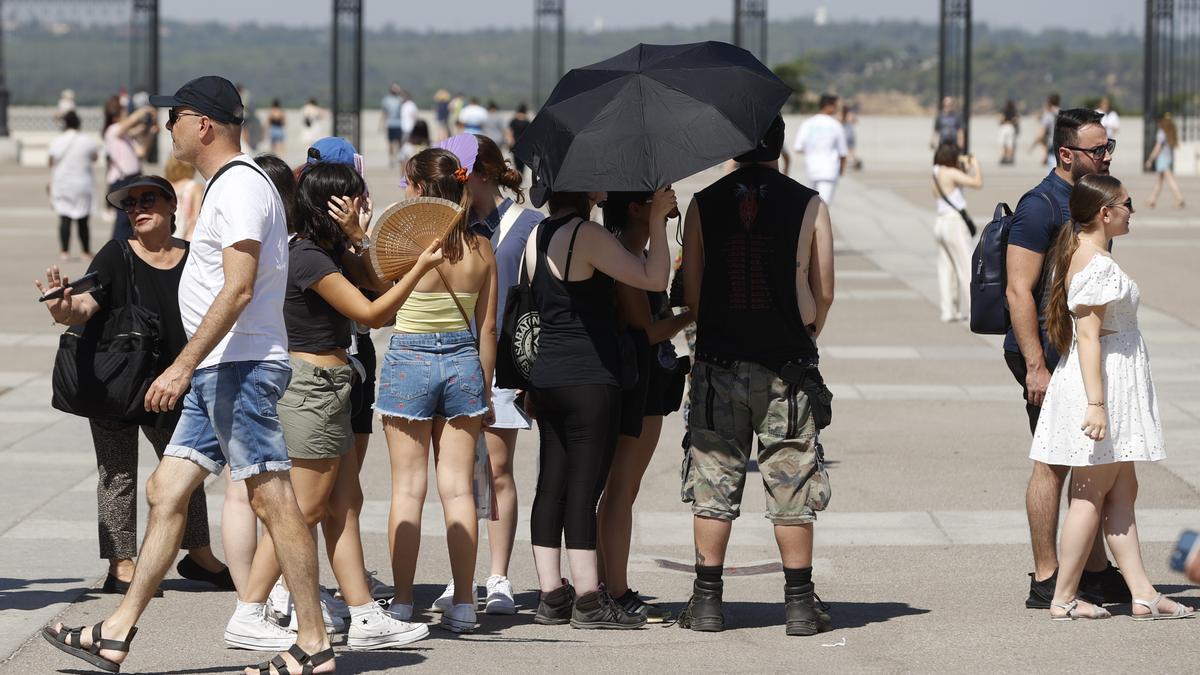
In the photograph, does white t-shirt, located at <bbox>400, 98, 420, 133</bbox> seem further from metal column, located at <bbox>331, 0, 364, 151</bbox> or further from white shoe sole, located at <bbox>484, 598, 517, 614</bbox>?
white shoe sole, located at <bbox>484, 598, 517, 614</bbox>

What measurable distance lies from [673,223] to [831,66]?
133m

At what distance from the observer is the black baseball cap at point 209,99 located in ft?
16.3

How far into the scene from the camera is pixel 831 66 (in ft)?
501

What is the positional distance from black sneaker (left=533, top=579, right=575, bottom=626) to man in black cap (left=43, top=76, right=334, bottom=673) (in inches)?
40.7

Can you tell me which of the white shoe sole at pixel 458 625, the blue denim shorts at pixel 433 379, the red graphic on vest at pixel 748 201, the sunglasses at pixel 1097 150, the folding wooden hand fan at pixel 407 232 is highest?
the sunglasses at pixel 1097 150

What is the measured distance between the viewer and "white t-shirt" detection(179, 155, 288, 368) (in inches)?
191

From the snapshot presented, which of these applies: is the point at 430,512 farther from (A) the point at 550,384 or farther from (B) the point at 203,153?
(B) the point at 203,153

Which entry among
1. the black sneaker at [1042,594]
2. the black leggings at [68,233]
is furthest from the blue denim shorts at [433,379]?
the black leggings at [68,233]

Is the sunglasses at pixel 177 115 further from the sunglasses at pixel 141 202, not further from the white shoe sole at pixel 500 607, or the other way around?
the white shoe sole at pixel 500 607

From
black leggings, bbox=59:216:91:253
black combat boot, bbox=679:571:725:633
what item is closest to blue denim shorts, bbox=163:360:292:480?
black combat boot, bbox=679:571:725:633

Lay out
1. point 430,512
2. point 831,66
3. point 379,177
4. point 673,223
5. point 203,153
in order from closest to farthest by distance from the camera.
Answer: point 203,153 < point 430,512 < point 673,223 < point 379,177 < point 831,66

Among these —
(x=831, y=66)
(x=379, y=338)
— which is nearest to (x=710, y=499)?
(x=379, y=338)

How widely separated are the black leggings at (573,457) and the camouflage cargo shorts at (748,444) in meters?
0.31

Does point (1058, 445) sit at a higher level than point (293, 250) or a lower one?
lower
